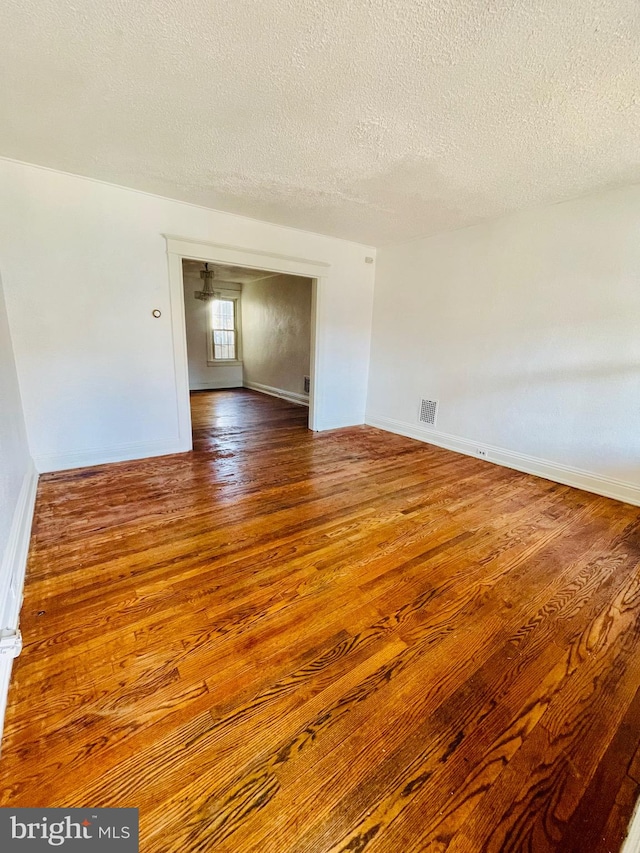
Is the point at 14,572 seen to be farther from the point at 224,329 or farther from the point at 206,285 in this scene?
the point at 224,329

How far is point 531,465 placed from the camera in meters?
3.57

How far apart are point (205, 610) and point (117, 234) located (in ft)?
10.6

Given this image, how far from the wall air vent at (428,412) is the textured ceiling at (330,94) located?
2.22 metres

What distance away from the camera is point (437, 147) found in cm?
228

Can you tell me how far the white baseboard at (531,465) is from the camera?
9.90 ft

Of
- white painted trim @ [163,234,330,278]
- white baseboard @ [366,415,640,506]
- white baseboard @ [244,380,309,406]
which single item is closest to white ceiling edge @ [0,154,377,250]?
white painted trim @ [163,234,330,278]

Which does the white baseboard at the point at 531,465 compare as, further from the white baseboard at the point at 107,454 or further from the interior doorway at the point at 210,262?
the white baseboard at the point at 107,454

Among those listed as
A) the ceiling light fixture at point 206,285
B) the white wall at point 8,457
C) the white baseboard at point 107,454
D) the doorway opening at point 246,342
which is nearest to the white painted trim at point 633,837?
the white wall at point 8,457

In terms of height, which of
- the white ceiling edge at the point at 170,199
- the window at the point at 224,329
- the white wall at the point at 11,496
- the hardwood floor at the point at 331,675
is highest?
the white ceiling edge at the point at 170,199

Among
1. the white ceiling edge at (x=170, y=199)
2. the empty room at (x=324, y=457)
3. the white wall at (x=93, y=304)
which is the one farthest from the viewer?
the white wall at (x=93, y=304)

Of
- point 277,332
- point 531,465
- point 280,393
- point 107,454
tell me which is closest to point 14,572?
point 107,454

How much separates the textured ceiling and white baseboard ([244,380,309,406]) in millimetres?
3965

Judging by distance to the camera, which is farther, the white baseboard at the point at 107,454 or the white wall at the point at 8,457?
the white baseboard at the point at 107,454

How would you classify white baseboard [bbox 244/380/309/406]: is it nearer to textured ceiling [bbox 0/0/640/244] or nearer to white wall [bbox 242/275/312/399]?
white wall [bbox 242/275/312/399]
